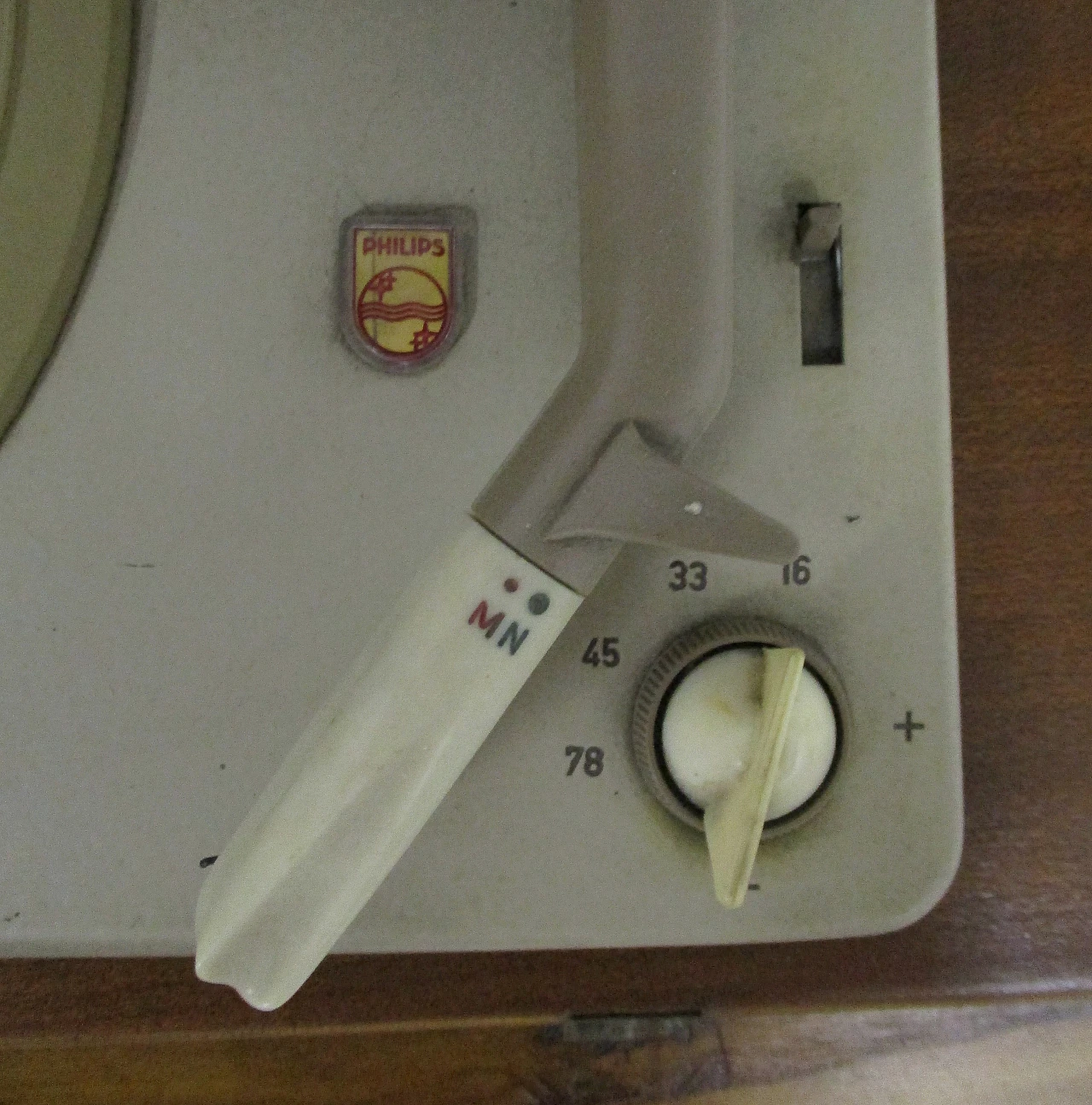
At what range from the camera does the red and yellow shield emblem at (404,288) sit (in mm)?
324

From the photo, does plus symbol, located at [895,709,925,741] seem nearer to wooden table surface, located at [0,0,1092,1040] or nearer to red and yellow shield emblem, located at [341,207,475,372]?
wooden table surface, located at [0,0,1092,1040]

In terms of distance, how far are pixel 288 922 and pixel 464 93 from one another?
25 cm

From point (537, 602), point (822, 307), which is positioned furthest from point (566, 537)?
point (822, 307)

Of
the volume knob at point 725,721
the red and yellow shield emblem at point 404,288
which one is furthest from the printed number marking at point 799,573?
the red and yellow shield emblem at point 404,288

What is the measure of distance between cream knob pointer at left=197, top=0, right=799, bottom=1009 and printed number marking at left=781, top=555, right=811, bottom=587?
5 cm

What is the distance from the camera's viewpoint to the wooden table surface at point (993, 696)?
381 mm

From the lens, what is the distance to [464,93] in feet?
1.09

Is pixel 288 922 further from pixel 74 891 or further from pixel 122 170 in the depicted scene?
pixel 122 170

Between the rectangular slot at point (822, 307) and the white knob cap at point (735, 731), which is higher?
the rectangular slot at point (822, 307)

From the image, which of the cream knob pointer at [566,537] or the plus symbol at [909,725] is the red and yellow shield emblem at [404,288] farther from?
the plus symbol at [909,725]

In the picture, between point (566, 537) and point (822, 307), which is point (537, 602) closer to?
point (566, 537)

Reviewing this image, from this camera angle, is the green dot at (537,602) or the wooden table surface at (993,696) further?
the wooden table surface at (993,696)

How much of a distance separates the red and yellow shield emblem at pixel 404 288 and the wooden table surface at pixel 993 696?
0.19 meters

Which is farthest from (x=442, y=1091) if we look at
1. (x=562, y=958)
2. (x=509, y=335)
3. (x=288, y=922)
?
(x=509, y=335)
